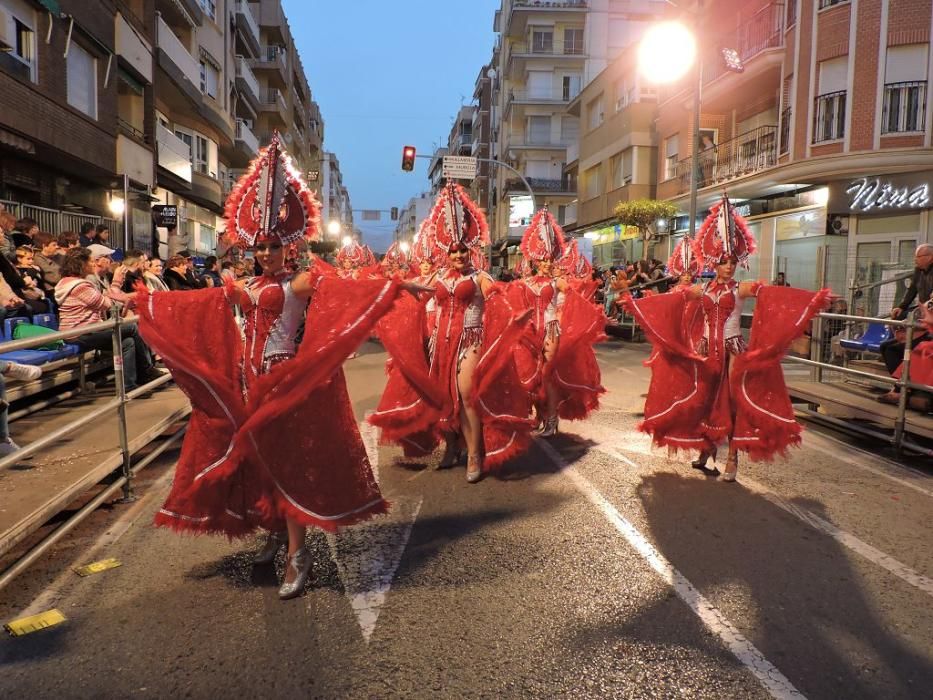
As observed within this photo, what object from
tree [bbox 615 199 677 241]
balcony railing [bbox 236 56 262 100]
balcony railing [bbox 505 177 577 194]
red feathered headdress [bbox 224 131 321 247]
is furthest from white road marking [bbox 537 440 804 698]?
balcony railing [bbox 505 177 577 194]

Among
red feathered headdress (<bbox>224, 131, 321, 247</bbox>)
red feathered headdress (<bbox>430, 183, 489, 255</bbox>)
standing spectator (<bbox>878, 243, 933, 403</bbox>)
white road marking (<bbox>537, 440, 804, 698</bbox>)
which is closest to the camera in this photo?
white road marking (<bbox>537, 440, 804, 698</bbox>)

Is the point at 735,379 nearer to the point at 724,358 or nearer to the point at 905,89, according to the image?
the point at 724,358

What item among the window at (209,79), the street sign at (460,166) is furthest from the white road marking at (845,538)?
the street sign at (460,166)

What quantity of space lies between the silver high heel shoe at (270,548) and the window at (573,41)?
5421cm

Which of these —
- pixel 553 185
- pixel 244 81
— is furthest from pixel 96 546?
pixel 553 185

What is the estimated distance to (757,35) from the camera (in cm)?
2394

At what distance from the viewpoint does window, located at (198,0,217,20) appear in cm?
2874

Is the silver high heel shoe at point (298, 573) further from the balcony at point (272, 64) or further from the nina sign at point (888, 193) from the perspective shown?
the balcony at point (272, 64)

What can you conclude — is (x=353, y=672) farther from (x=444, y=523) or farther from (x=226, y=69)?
(x=226, y=69)

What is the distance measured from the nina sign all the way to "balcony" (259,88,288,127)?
119ft

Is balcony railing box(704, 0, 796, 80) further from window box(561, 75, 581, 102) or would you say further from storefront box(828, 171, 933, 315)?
window box(561, 75, 581, 102)

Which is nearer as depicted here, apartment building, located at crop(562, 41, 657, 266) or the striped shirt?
the striped shirt

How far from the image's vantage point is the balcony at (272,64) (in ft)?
159

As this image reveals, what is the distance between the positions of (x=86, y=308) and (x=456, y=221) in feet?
14.1
